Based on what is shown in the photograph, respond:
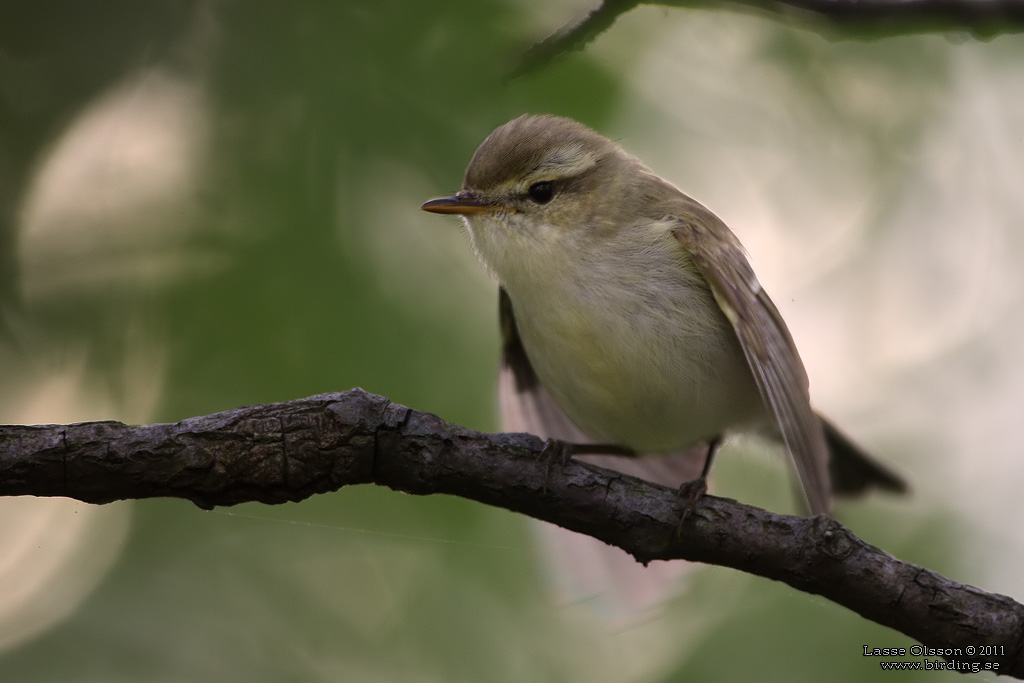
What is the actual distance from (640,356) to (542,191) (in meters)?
0.70

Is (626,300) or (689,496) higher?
(626,300)

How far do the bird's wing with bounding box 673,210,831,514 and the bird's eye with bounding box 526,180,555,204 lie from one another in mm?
444

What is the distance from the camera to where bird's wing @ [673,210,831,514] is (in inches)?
102

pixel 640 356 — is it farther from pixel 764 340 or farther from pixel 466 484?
pixel 466 484

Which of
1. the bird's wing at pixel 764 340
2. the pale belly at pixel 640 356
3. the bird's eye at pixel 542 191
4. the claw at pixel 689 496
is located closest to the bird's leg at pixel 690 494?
the claw at pixel 689 496

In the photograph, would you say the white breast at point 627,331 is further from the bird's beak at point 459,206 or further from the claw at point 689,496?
the claw at point 689,496

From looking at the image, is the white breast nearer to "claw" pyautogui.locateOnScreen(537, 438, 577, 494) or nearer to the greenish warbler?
the greenish warbler

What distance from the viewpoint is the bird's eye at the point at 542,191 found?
298 centimetres

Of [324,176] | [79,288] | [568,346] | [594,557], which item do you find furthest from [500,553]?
[79,288]

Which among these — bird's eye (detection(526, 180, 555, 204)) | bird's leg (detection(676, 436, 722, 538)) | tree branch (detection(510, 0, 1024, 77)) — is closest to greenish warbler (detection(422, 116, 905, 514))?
bird's eye (detection(526, 180, 555, 204))

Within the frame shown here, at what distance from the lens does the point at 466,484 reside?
2.21m

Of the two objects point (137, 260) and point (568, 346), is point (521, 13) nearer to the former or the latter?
point (568, 346)

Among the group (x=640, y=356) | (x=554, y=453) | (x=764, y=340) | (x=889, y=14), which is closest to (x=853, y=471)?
(x=764, y=340)

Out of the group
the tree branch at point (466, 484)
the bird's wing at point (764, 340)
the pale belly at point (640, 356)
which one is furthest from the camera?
the pale belly at point (640, 356)
